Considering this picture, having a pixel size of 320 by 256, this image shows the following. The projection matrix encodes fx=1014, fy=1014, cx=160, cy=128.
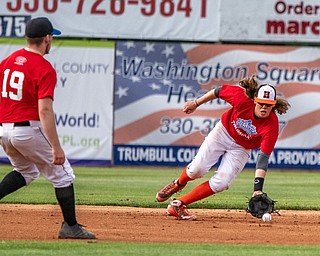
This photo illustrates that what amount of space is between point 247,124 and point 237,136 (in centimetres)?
24

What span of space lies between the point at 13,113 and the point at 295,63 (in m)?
14.8

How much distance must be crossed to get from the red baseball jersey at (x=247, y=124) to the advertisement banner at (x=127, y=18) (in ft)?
38.7

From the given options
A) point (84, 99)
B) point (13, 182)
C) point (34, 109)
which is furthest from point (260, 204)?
point (84, 99)

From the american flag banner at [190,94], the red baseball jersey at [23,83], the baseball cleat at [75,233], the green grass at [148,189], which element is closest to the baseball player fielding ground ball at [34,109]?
the red baseball jersey at [23,83]

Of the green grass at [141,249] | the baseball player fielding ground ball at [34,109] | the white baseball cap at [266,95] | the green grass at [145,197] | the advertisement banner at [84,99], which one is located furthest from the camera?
the advertisement banner at [84,99]

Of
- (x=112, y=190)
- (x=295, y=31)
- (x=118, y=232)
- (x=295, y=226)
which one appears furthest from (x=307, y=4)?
(x=118, y=232)

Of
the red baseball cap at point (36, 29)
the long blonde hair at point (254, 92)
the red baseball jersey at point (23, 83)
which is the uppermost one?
the red baseball cap at point (36, 29)

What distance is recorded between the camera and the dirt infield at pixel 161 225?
9.15 m

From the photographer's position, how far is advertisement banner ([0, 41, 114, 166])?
Result: 21.9 metres

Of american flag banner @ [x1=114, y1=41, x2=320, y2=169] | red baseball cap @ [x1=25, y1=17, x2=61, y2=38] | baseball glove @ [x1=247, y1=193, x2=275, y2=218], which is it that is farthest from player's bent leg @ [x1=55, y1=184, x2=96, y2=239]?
american flag banner @ [x1=114, y1=41, x2=320, y2=169]

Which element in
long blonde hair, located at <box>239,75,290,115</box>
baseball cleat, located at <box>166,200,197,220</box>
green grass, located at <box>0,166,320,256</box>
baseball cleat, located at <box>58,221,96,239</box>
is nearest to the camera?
green grass, located at <box>0,166,320,256</box>

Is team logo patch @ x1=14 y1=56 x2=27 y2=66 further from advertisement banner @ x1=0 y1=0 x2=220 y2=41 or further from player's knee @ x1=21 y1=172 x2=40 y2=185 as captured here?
advertisement banner @ x1=0 y1=0 x2=220 y2=41

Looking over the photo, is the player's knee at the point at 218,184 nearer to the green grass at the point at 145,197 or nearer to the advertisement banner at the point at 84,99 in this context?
the green grass at the point at 145,197

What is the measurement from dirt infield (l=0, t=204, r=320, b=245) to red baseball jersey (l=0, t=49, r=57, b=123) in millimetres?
1180
